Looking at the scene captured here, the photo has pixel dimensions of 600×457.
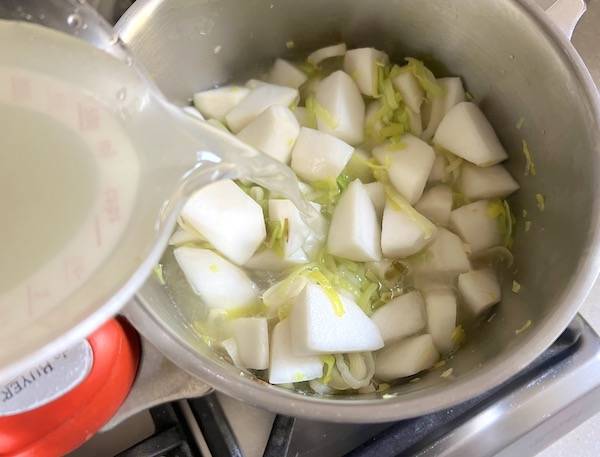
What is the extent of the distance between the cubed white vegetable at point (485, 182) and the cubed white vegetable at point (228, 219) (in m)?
0.29

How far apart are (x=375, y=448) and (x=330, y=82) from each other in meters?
0.50

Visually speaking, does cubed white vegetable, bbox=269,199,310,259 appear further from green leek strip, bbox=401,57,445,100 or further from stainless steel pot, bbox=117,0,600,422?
green leek strip, bbox=401,57,445,100

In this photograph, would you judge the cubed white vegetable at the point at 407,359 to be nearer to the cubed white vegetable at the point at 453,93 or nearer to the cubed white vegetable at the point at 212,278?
the cubed white vegetable at the point at 212,278

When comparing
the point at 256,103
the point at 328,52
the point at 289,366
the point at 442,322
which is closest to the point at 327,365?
the point at 289,366

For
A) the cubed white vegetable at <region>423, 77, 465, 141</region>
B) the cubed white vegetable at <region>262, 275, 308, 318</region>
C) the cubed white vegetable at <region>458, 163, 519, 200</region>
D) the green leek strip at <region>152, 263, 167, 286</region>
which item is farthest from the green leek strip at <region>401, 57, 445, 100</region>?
the green leek strip at <region>152, 263, 167, 286</region>

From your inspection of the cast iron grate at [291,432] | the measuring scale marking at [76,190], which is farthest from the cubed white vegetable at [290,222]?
the measuring scale marking at [76,190]

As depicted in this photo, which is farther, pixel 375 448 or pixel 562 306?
pixel 375 448

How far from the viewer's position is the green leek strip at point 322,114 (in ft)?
3.34

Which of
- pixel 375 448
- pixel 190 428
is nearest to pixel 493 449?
pixel 375 448

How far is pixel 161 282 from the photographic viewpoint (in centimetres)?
91

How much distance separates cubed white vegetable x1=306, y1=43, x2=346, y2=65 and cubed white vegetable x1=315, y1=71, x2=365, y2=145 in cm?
→ 6

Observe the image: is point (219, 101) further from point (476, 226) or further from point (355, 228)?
point (476, 226)

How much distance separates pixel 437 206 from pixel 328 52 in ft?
0.97

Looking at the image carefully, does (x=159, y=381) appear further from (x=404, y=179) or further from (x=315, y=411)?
(x=404, y=179)
